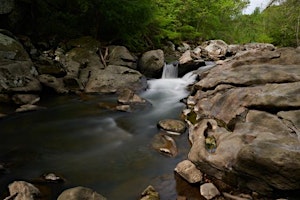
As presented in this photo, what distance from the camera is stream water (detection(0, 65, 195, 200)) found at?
17.1 ft

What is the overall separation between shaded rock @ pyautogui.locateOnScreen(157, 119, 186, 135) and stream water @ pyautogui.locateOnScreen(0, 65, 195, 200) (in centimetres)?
20

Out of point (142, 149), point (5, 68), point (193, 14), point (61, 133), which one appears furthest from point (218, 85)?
point (193, 14)

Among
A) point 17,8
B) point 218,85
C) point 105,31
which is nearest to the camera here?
point 218,85

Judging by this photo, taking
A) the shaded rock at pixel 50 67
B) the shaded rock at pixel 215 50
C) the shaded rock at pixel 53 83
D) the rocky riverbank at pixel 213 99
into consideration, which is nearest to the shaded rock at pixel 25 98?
the rocky riverbank at pixel 213 99

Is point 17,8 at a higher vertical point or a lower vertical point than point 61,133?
higher

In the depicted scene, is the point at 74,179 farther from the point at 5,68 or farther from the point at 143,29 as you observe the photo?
the point at 143,29

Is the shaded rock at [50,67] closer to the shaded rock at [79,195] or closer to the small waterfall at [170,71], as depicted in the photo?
the small waterfall at [170,71]

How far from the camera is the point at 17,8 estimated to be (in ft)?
40.9

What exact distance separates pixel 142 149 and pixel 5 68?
5.89 meters

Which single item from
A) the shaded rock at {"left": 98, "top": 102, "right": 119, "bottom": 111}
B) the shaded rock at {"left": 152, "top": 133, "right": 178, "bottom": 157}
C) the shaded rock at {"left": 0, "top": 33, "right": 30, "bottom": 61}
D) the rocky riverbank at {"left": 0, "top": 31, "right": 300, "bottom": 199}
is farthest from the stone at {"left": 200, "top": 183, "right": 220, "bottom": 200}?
the shaded rock at {"left": 0, "top": 33, "right": 30, "bottom": 61}

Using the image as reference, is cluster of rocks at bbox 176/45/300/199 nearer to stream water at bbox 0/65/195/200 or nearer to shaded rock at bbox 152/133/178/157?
shaded rock at bbox 152/133/178/157

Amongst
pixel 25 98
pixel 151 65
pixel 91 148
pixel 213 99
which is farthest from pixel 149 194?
pixel 151 65

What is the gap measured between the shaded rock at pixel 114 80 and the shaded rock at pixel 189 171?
20.3 feet

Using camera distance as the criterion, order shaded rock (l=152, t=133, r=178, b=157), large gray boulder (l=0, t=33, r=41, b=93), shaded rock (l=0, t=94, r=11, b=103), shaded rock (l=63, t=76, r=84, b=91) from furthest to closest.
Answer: shaded rock (l=63, t=76, r=84, b=91)
large gray boulder (l=0, t=33, r=41, b=93)
shaded rock (l=0, t=94, r=11, b=103)
shaded rock (l=152, t=133, r=178, b=157)
